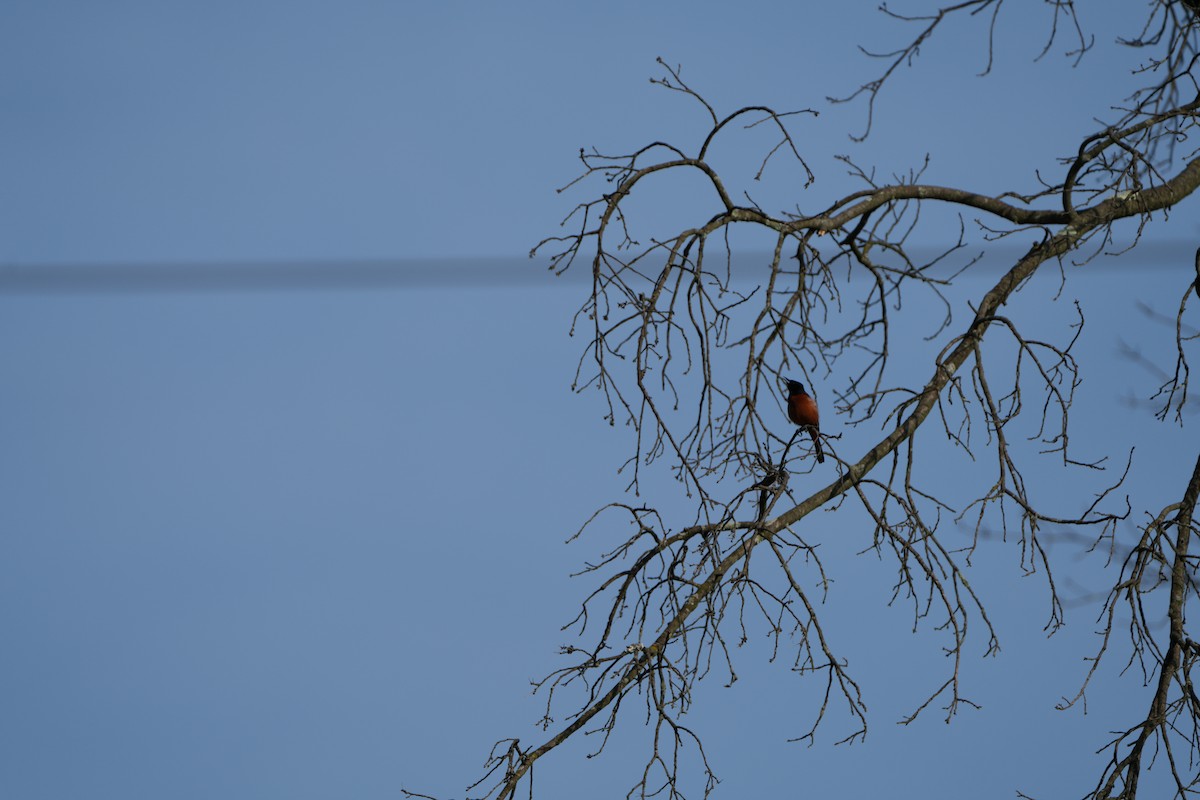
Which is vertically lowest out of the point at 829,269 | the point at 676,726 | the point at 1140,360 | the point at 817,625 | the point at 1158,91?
the point at 676,726

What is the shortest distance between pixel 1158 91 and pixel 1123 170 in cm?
60

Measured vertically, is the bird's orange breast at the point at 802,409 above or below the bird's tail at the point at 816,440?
above

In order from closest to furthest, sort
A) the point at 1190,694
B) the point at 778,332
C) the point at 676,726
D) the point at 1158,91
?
the point at 778,332
the point at 676,726
the point at 1190,694
the point at 1158,91

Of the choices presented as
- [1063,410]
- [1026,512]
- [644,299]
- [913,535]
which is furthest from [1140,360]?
[644,299]

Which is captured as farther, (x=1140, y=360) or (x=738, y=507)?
(x=1140, y=360)

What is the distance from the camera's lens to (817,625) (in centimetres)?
433

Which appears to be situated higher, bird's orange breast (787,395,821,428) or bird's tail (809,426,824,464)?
bird's orange breast (787,395,821,428)

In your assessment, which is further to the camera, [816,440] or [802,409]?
[802,409]

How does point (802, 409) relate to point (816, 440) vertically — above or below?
above

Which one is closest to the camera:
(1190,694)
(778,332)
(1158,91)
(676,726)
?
(778,332)

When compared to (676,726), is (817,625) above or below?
above

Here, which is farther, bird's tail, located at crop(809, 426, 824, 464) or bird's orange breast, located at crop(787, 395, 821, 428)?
bird's orange breast, located at crop(787, 395, 821, 428)

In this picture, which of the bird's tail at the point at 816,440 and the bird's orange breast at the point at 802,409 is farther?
the bird's orange breast at the point at 802,409

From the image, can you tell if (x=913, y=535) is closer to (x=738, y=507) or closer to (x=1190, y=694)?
(x=738, y=507)
